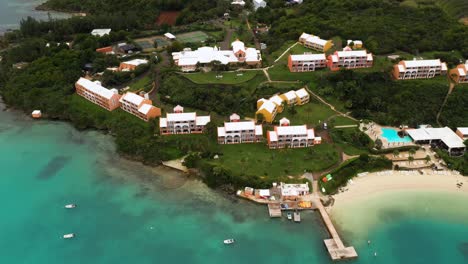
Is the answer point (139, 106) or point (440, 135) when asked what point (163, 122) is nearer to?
point (139, 106)

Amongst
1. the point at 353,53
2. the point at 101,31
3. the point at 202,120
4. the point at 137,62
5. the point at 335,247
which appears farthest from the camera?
the point at 101,31

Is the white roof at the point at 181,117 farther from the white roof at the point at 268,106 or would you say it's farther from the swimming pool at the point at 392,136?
the swimming pool at the point at 392,136

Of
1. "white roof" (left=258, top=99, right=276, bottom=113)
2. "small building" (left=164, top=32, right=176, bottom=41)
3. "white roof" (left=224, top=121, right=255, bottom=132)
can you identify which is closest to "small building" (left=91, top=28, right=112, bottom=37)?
"small building" (left=164, top=32, right=176, bottom=41)

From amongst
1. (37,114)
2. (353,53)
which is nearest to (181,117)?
(37,114)

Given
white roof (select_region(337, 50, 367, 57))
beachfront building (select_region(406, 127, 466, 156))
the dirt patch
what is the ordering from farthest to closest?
the dirt patch, white roof (select_region(337, 50, 367, 57)), beachfront building (select_region(406, 127, 466, 156))

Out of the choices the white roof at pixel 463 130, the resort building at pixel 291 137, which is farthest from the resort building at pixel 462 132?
the resort building at pixel 291 137

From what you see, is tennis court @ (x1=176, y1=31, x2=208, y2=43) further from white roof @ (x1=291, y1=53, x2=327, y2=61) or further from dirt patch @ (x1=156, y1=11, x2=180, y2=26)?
white roof @ (x1=291, y1=53, x2=327, y2=61)

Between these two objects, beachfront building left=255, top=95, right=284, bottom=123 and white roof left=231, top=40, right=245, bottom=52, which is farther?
white roof left=231, top=40, right=245, bottom=52
